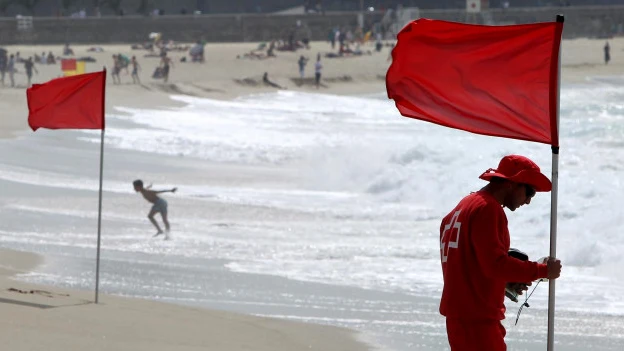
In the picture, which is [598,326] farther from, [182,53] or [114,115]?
[182,53]

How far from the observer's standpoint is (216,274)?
539 inches

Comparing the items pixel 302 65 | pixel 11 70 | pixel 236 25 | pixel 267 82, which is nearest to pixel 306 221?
pixel 11 70

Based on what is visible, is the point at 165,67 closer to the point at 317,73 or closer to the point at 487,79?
the point at 317,73

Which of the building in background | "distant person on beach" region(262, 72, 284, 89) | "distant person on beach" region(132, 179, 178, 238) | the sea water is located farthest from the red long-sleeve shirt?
the building in background

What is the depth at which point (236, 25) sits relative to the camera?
70562mm

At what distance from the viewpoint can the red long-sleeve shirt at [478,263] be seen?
17.6 ft

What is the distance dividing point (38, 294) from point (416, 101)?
5.64 meters

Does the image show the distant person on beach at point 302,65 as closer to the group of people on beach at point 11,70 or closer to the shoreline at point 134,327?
the group of people on beach at point 11,70

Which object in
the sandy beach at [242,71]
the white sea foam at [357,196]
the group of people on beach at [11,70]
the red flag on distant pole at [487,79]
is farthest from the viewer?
the sandy beach at [242,71]

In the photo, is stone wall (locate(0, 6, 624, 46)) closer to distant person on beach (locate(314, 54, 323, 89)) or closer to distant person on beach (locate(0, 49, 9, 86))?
distant person on beach (locate(314, 54, 323, 89))

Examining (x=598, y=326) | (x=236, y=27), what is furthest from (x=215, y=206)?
(x=236, y=27)

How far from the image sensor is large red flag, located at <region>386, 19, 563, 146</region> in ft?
19.0

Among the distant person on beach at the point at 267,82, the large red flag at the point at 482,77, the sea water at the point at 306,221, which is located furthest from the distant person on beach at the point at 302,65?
the large red flag at the point at 482,77

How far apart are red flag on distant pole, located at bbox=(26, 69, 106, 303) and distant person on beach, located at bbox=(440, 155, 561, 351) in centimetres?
663
